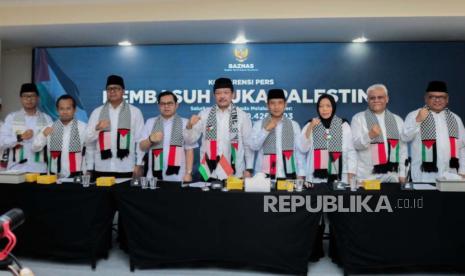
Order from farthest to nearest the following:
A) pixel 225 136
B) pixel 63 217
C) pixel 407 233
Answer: pixel 225 136
pixel 63 217
pixel 407 233

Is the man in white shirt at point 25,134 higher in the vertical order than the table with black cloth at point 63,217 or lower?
higher

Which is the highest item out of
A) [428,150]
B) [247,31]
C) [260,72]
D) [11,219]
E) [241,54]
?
[247,31]

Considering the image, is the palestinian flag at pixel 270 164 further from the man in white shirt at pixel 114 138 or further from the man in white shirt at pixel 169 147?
the man in white shirt at pixel 114 138

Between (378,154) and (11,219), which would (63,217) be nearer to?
(11,219)

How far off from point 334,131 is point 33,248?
292cm

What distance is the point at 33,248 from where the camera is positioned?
300cm

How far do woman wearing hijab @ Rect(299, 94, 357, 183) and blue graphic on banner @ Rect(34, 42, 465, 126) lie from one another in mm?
1416

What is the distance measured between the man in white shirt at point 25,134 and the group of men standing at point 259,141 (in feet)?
0.23

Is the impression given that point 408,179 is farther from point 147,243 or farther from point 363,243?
point 147,243

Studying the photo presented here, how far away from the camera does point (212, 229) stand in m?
2.77

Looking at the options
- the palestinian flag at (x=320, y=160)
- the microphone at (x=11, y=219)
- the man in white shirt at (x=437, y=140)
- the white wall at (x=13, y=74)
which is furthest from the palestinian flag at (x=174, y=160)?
the white wall at (x=13, y=74)

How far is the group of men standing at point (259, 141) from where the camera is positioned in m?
3.80

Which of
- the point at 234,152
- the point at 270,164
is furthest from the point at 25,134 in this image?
the point at 270,164

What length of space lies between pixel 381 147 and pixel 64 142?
3372 mm
